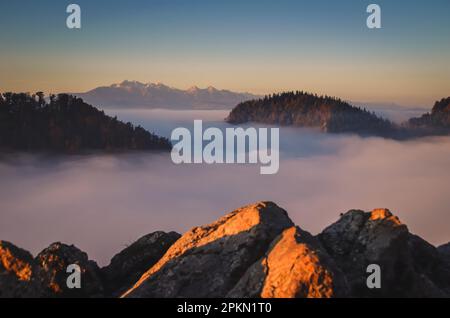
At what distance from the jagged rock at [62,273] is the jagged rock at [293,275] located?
6142 mm

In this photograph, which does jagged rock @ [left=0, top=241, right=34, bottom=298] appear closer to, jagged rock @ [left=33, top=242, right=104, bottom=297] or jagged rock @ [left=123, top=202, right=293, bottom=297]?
jagged rock @ [left=33, top=242, right=104, bottom=297]

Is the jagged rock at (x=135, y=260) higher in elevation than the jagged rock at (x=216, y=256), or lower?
lower

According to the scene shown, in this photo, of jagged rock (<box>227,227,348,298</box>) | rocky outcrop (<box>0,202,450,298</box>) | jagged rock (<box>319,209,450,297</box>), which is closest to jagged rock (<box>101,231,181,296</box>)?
rocky outcrop (<box>0,202,450,298</box>)

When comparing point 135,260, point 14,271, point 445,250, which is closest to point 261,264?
point 135,260

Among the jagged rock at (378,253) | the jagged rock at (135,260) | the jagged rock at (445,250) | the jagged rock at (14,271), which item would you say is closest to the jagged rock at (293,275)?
the jagged rock at (378,253)

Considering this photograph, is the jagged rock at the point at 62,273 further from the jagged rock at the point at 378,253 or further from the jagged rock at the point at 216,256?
the jagged rock at the point at 378,253

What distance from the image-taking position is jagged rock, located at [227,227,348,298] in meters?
11.8

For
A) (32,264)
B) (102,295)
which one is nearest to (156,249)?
(102,295)

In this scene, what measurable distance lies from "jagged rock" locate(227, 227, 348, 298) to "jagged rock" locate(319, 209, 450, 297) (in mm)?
2213

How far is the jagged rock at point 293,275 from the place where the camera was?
1177cm

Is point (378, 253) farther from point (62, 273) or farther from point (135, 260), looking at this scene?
point (62, 273)

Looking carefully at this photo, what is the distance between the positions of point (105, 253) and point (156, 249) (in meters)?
172

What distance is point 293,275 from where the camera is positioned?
11984 millimetres
